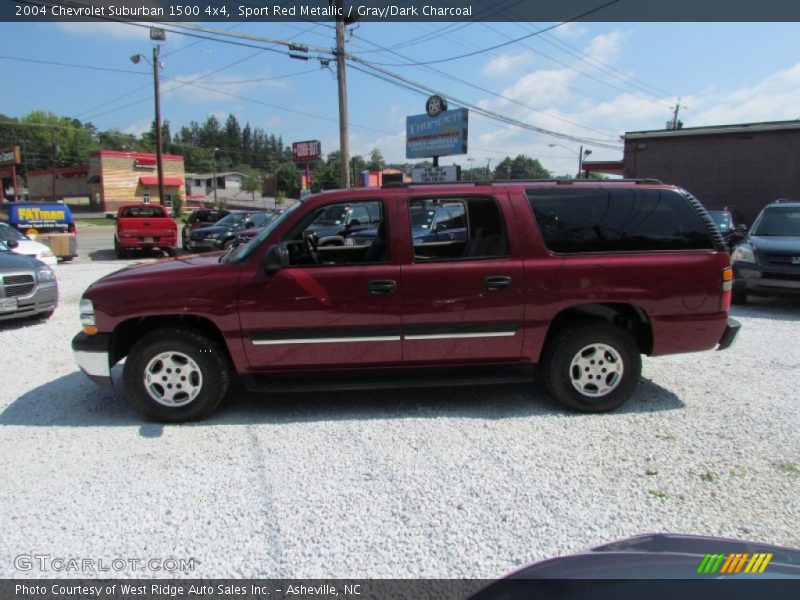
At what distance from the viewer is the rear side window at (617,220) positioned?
4320 mm

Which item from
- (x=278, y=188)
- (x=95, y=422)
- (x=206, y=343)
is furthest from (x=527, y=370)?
(x=278, y=188)

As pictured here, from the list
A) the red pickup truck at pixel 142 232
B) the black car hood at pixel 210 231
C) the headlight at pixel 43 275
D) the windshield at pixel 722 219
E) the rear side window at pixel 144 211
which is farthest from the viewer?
the rear side window at pixel 144 211

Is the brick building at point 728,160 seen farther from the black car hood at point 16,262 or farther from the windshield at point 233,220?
the black car hood at point 16,262

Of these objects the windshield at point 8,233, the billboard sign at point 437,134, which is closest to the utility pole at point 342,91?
the billboard sign at point 437,134

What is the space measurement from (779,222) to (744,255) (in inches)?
45.8

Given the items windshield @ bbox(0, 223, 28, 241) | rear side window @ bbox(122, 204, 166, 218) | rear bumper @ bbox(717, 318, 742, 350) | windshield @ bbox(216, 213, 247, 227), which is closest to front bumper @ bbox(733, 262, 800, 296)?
rear bumper @ bbox(717, 318, 742, 350)

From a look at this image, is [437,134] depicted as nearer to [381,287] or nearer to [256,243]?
[256,243]

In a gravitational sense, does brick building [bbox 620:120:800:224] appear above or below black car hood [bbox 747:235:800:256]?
above

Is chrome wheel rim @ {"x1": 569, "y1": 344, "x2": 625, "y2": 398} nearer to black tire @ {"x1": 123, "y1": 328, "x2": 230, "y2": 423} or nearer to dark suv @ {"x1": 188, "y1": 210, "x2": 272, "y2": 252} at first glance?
black tire @ {"x1": 123, "y1": 328, "x2": 230, "y2": 423}

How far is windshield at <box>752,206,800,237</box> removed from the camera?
29.1 ft

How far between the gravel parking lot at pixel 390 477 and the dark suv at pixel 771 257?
3.91 metres

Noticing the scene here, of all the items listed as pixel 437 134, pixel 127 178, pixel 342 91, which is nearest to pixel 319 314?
pixel 342 91

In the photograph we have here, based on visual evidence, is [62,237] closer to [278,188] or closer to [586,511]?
[586,511]

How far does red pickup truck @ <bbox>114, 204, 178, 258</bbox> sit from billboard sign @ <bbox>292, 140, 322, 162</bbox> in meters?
46.2
